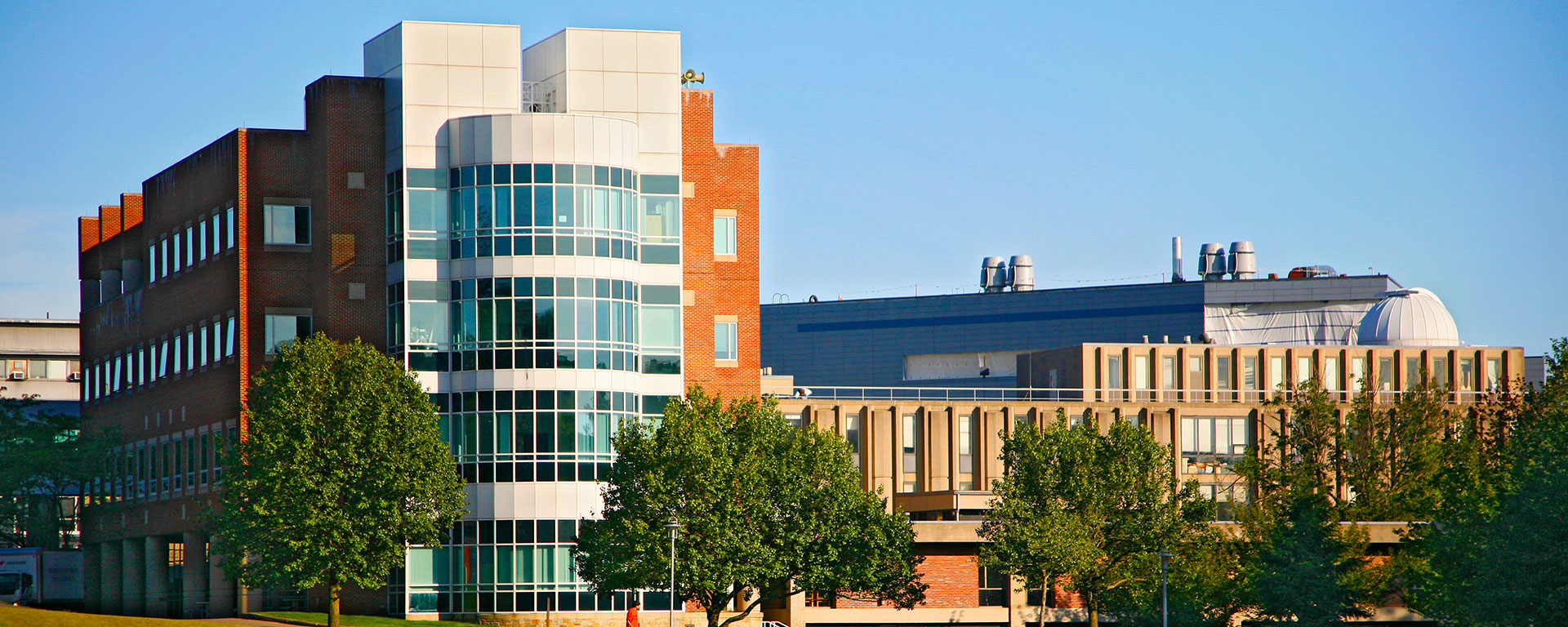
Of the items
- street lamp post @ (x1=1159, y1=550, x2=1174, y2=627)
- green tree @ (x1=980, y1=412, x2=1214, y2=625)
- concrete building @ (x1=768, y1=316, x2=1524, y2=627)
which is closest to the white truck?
concrete building @ (x1=768, y1=316, x2=1524, y2=627)

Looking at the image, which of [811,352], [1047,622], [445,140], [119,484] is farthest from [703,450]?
[811,352]

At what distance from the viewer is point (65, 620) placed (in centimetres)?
5669

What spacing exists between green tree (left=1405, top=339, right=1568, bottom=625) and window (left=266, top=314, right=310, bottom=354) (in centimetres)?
4505

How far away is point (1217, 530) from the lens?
73.0 meters

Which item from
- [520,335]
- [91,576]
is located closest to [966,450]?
[520,335]

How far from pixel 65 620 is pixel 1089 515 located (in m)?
38.3

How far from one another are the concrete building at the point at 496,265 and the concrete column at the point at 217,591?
0.47ft

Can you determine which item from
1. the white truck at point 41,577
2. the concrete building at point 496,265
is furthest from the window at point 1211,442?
the white truck at point 41,577

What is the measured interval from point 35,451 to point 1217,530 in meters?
61.6

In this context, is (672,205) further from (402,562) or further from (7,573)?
(7,573)

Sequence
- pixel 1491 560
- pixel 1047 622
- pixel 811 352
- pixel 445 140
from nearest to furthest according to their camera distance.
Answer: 1. pixel 1491 560
2. pixel 445 140
3. pixel 1047 622
4. pixel 811 352

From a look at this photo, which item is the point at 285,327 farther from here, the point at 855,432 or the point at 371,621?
the point at 855,432

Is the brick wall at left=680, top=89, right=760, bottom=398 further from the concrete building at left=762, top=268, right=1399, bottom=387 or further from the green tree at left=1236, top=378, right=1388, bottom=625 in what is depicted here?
the concrete building at left=762, top=268, right=1399, bottom=387

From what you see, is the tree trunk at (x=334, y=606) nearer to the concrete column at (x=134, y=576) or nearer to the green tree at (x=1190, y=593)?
the concrete column at (x=134, y=576)
